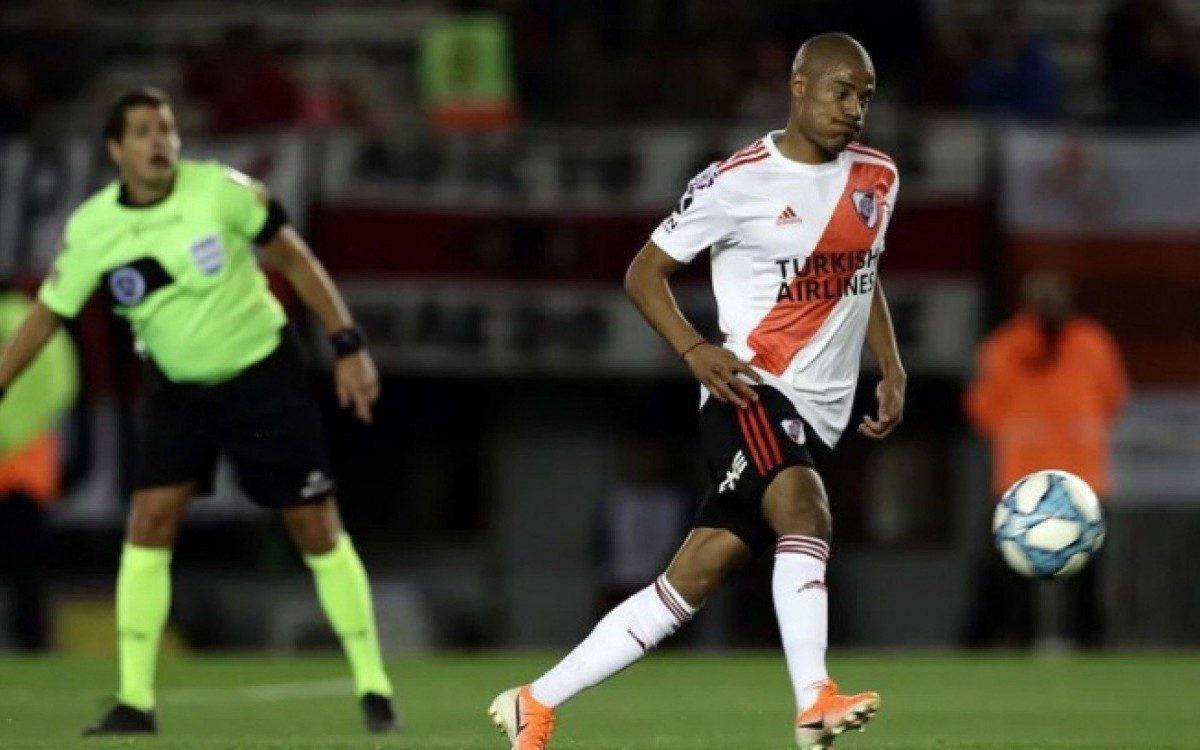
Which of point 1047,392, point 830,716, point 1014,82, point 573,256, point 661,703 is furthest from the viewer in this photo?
point 1014,82

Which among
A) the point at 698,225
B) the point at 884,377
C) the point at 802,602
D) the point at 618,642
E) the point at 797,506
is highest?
the point at 698,225

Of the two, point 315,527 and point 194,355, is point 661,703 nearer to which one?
point 315,527

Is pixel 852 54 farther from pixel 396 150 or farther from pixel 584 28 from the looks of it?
pixel 584 28

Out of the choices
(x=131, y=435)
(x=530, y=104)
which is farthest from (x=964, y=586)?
(x=131, y=435)

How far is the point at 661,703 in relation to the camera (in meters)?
12.4

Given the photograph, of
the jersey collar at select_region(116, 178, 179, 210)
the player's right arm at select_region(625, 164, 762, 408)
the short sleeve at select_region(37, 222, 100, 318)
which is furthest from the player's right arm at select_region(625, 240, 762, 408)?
the short sleeve at select_region(37, 222, 100, 318)

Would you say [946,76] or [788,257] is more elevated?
[946,76]

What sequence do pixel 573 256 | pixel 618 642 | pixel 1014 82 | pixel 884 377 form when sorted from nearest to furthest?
pixel 618 642 → pixel 884 377 → pixel 573 256 → pixel 1014 82

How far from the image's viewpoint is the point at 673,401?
20719mm

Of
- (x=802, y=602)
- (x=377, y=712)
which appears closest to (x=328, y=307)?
(x=377, y=712)

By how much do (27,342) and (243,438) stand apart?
81cm

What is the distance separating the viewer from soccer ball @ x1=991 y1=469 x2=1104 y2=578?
8469mm

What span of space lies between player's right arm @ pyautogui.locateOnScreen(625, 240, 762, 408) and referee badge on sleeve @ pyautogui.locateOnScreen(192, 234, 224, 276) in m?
2.35

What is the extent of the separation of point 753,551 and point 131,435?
1144 centimetres
